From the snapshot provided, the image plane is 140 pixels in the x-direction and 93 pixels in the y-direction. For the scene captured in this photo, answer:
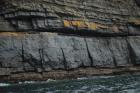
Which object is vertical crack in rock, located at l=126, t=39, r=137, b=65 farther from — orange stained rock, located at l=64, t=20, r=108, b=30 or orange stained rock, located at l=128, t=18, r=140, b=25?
orange stained rock, located at l=64, t=20, r=108, b=30

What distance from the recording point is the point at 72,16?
3406cm

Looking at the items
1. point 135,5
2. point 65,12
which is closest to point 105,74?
point 65,12

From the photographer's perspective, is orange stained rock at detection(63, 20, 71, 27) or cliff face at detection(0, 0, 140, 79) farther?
orange stained rock at detection(63, 20, 71, 27)

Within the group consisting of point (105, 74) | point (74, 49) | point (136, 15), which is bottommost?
point (105, 74)

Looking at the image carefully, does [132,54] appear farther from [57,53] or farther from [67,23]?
[57,53]

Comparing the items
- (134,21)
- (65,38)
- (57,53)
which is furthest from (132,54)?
(57,53)

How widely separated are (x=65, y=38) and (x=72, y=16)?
2549mm

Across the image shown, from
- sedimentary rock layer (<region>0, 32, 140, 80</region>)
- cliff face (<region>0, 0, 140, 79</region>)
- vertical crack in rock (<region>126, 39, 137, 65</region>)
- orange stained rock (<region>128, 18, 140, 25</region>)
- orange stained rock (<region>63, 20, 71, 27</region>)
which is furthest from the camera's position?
orange stained rock (<region>128, 18, 140, 25</region>)

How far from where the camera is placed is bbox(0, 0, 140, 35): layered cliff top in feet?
103

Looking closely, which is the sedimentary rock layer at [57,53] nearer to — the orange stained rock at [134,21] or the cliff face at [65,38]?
the cliff face at [65,38]

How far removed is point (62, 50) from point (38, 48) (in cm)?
242

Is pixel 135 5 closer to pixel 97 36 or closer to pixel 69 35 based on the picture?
pixel 97 36

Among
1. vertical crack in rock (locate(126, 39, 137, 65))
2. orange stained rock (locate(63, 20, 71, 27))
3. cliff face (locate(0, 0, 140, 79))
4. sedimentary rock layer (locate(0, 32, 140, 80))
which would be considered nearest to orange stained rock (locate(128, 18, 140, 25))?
cliff face (locate(0, 0, 140, 79))

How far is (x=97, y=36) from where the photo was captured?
3622 centimetres
